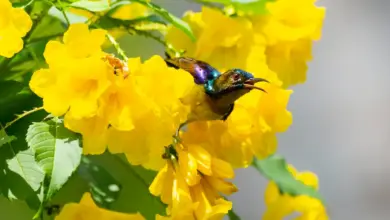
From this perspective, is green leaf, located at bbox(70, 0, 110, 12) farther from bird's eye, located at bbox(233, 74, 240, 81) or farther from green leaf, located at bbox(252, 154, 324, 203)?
green leaf, located at bbox(252, 154, 324, 203)

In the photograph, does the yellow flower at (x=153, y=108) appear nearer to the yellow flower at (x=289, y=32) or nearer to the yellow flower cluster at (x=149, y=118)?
the yellow flower cluster at (x=149, y=118)

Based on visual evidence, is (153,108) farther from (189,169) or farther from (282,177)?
(282,177)

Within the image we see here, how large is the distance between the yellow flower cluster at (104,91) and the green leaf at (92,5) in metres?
0.05

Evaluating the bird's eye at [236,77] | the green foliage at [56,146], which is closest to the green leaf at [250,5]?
the green foliage at [56,146]

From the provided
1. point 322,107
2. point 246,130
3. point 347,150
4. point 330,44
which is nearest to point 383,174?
point 347,150

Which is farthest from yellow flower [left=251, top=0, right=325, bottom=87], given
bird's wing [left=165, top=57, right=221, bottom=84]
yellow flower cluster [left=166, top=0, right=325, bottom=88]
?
bird's wing [left=165, top=57, right=221, bottom=84]

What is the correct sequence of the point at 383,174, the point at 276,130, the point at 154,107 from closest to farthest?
the point at 154,107
the point at 276,130
the point at 383,174

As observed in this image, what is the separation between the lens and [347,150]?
1891mm

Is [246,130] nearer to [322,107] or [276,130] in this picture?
[276,130]

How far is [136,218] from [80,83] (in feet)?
0.27

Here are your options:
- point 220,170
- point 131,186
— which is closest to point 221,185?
point 220,170

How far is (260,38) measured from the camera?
50cm

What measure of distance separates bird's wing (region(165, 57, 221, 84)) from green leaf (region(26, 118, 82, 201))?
0.07 m

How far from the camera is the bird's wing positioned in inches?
15.8
